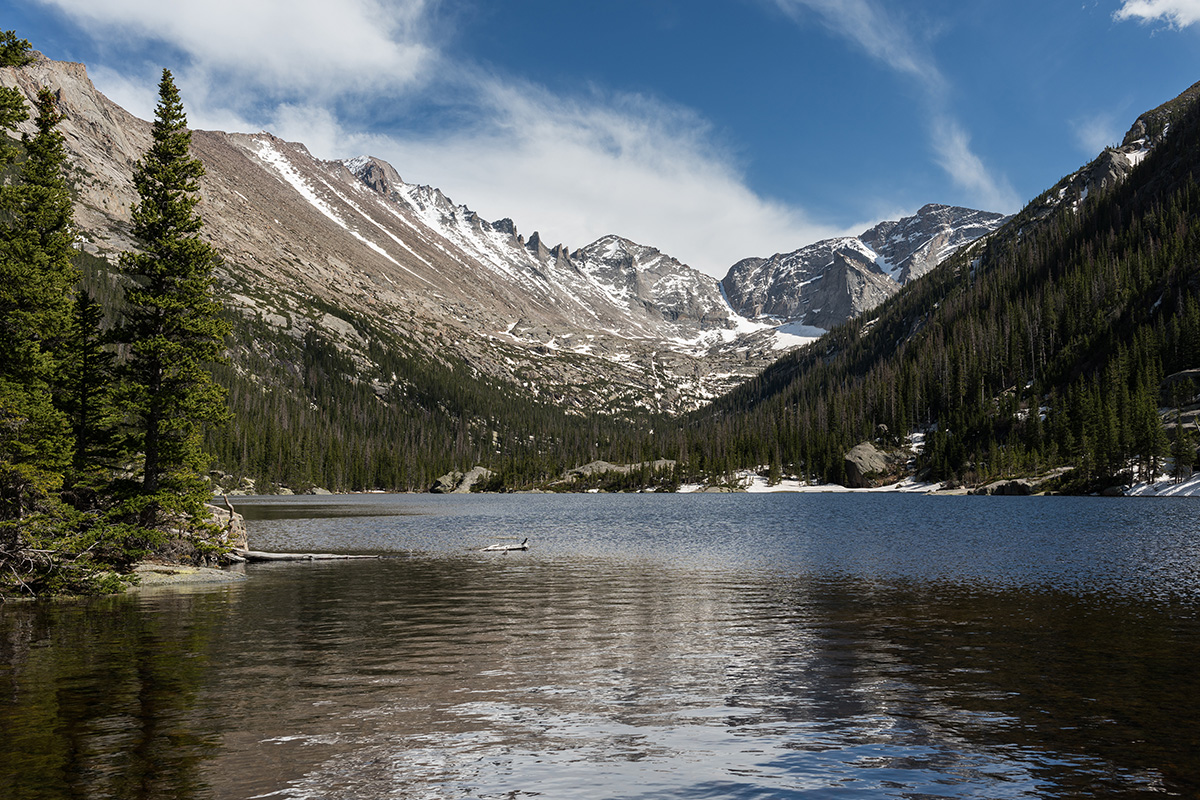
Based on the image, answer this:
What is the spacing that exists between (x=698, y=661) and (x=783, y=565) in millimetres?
25002

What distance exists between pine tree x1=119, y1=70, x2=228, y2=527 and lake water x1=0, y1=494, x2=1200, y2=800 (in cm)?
653

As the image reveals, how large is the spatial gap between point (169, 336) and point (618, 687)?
111 feet

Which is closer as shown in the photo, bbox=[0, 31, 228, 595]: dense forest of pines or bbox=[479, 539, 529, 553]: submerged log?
bbox=[0, 31, 228, 595]: dense forest of pines

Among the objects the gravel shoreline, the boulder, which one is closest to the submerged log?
the gravel shoreline

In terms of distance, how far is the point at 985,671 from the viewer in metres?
19.0

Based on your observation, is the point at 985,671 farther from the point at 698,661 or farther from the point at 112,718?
the point at 112,718

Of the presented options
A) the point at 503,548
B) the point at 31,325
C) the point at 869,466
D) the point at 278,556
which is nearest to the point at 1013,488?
the point at 869,466

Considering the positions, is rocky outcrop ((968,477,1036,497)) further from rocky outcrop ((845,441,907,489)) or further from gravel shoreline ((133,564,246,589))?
gravel shoreline ((133,564,246,589))

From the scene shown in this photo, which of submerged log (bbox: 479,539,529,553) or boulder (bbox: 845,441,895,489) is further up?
boulder (bbox: 845,441,895,489)

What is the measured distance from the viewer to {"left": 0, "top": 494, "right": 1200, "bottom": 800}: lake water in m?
11.9

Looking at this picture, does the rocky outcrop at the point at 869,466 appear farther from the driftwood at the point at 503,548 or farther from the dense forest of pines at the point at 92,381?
the dense forest of pines at the point at 92,381

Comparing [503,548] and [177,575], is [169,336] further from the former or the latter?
[503,548]

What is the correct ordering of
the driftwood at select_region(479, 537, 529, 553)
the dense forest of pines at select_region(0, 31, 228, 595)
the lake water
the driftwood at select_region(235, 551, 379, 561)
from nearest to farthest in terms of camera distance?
the lake water
the dense forest of pines at select_region(0, 31, 228, 595)
the driftwood at select_region(235, 551, 379, 561)
the driftwood at select_region(479, 537, 529, 553)

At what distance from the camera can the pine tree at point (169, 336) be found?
37.0 m
